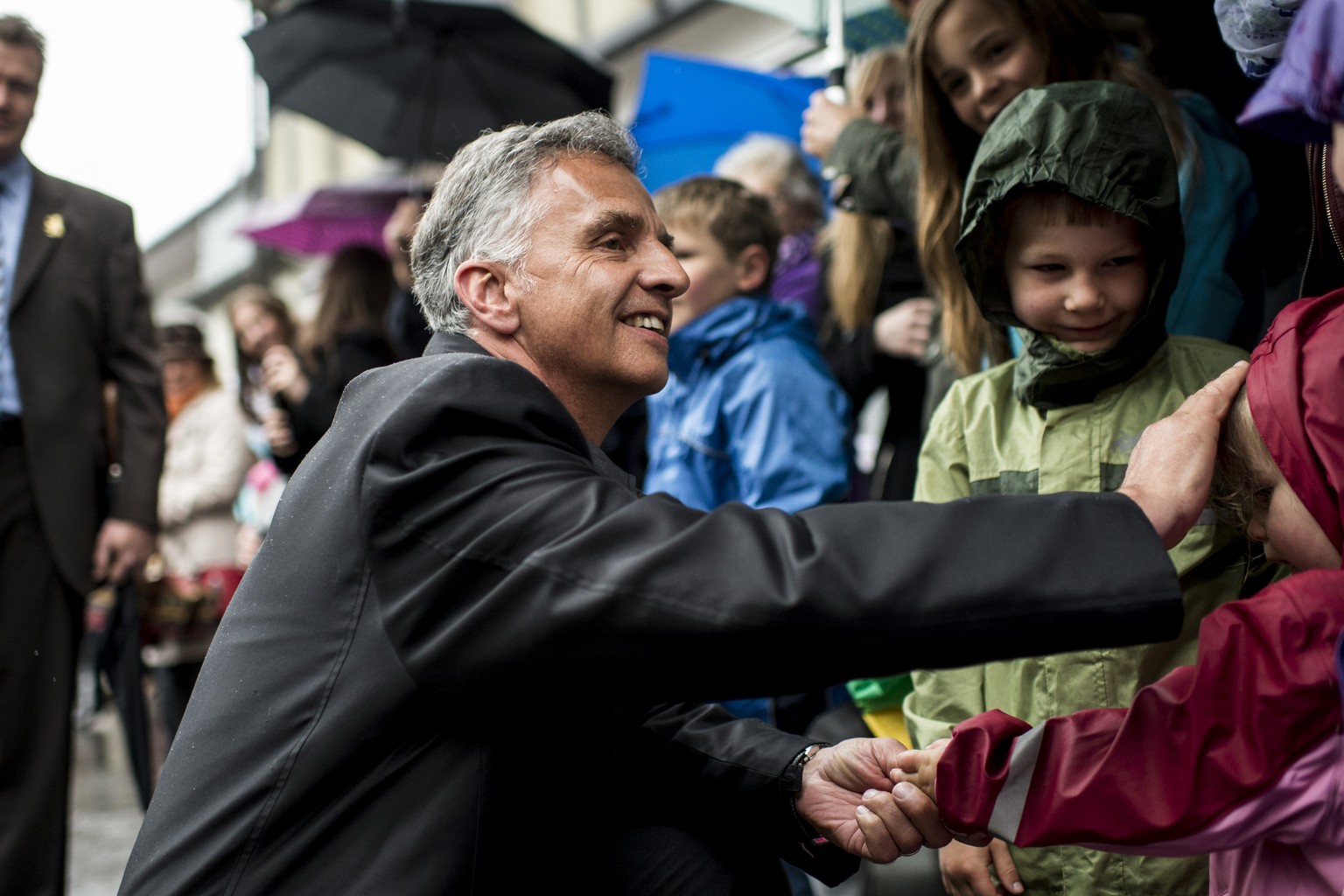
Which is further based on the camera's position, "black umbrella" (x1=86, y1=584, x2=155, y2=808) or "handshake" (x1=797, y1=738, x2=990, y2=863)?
"black umbrella" (x1=86, y1=584, x2=155, y2=808)

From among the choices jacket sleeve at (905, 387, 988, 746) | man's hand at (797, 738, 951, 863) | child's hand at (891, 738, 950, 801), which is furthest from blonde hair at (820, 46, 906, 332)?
child's hand at (891, 738, 950, 801)

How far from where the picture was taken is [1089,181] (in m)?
2.52

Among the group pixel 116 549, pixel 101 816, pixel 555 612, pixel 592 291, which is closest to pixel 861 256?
pixel 592 291

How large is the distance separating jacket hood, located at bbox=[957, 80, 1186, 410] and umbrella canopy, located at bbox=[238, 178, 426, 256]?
756 cm

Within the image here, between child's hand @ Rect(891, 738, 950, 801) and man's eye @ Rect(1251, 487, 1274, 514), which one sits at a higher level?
man's eye @ Rect(1251, 487, 1274, 514)

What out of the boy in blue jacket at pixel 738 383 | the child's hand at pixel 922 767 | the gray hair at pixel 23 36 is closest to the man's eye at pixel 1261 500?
the child's hand at pixel 922 767

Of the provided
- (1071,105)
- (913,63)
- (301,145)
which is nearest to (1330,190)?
(1071,105)

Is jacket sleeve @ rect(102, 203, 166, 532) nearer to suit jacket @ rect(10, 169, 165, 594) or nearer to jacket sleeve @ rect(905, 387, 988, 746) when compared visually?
suit jacket @ rect(10, 169, 165, 594)

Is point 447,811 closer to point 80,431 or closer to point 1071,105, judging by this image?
point 1071,105

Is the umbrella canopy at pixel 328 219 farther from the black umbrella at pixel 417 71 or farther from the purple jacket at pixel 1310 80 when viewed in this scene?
the purple jacket at pixel 1310 80

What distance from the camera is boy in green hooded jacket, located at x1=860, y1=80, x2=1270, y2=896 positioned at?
2.47m

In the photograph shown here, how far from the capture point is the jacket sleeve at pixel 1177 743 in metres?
1.81

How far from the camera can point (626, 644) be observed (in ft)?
5.60

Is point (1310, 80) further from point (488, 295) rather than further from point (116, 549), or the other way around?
point (116, 549)
